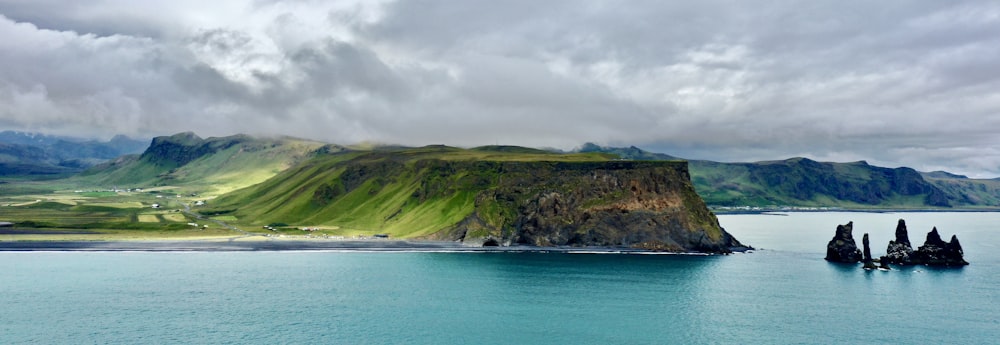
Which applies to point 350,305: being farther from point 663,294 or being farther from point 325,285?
point 663,294

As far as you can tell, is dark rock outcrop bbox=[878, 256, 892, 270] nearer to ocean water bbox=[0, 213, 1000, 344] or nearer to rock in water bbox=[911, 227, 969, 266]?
ocean water bbox=[0, 213, 1000, 344]

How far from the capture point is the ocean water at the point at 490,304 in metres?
110

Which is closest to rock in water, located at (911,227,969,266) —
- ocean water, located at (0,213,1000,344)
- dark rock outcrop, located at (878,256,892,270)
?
ocean water, located at (0,213,1000,344)

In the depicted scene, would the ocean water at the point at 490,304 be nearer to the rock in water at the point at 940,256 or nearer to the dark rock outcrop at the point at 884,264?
the dark rock outcrop at the point at 884,264

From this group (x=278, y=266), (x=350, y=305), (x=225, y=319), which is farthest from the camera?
(x=278, y=266)

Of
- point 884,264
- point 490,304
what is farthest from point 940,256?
point 490,304

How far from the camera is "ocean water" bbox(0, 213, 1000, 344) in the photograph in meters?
110

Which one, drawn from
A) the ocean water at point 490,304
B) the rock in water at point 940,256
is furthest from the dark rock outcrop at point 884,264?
the rock in water at point 940,256

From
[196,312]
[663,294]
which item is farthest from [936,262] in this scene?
[196,312]

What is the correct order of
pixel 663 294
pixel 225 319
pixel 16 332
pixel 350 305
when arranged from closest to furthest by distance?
1. pixel 16 332
2. pixel 225 319
3. pixel 350 305
4. pixel 663 294

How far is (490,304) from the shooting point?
138m

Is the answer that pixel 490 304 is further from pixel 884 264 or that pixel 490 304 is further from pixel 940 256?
pixel 940 256

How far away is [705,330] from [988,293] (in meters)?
81.9

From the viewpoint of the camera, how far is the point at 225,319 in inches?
4678
